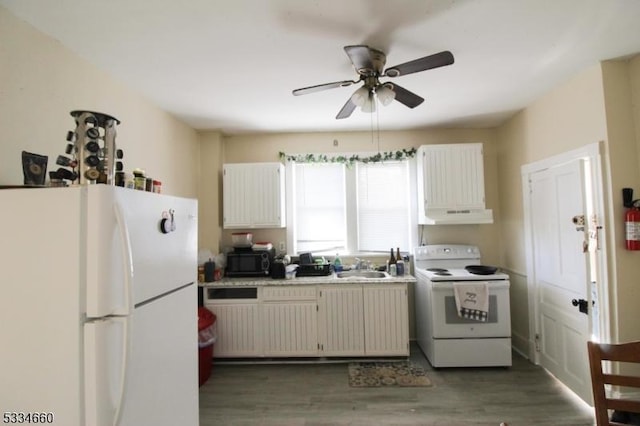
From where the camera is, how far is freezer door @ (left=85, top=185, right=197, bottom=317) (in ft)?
3.42

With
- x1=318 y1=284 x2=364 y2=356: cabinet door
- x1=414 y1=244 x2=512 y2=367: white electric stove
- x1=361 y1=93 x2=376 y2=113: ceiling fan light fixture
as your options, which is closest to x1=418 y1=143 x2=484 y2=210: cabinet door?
x1=414 y1=244 x2=512 y2=367: white electric stove

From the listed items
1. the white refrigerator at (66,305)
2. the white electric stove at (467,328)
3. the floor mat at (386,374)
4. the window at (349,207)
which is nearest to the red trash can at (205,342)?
the window at (349,207)

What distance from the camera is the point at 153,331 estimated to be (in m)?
1.29

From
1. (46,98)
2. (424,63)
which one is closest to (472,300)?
(424,63)

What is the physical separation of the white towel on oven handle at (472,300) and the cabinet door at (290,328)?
146 cm

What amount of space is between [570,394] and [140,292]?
3407 millimetres

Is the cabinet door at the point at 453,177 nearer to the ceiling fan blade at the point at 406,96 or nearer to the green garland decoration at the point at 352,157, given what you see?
the green garland decoration at the point at 352,157

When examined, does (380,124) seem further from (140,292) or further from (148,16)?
(140,292)

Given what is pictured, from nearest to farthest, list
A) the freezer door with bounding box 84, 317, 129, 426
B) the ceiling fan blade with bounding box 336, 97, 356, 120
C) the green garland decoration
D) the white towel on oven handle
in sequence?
the freezer door with bounding box 84, 317, 129, 426 → the ceiling fan blade with bounding box 336, 97, 356, 120 → the white towel on oven handle → the green garland decoration

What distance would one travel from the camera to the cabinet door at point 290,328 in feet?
10.2

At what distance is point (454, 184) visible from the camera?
3.29 m

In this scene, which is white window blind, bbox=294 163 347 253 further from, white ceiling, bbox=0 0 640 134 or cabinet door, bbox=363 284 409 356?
white ceiling, bbox=0 0 640 134

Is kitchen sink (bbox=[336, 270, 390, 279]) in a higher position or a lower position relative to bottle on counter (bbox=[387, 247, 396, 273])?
lower

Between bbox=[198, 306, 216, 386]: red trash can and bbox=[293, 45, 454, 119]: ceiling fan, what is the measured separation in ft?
7.66
